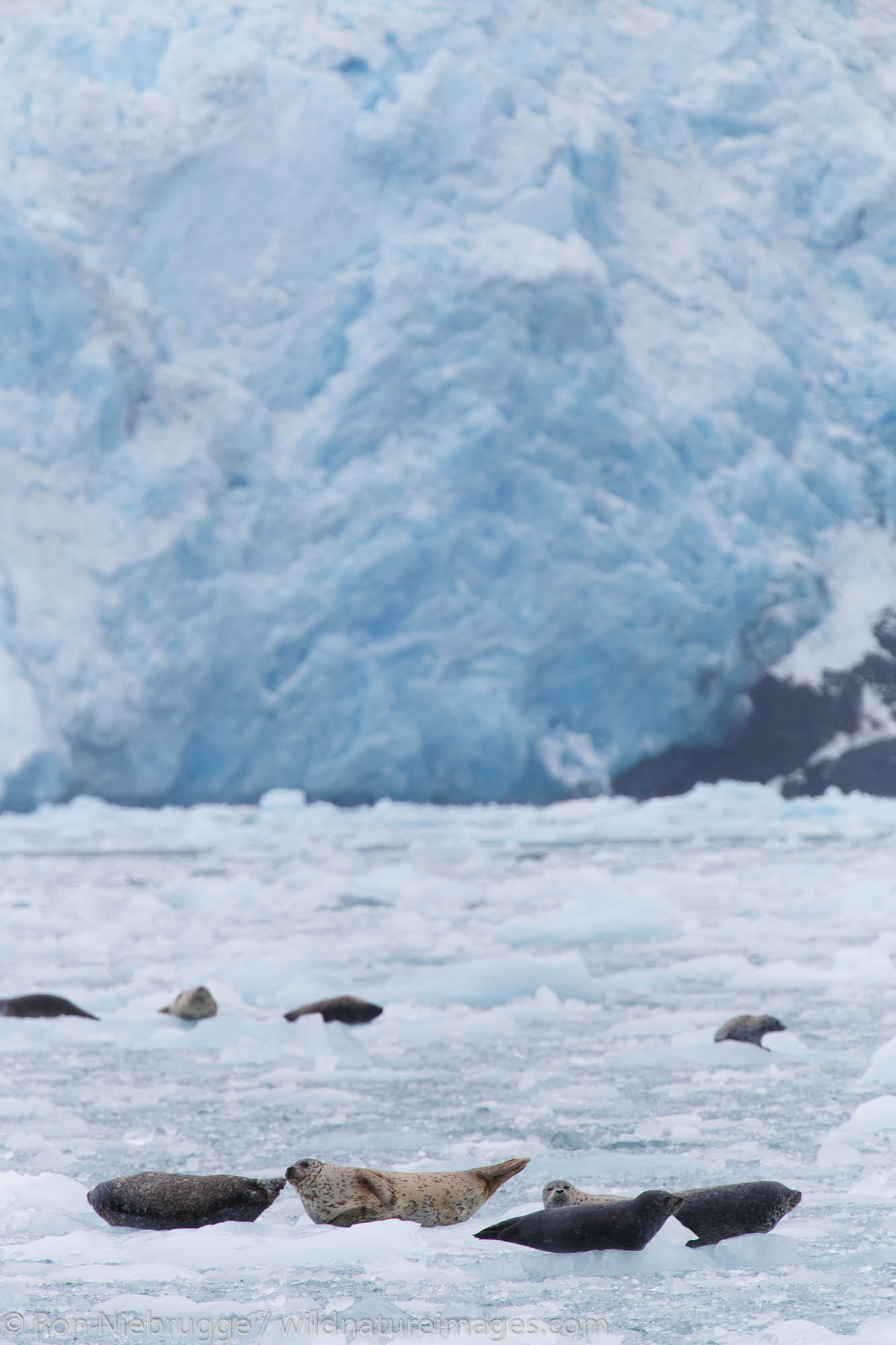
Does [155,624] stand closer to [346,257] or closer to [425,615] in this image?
[425,615]

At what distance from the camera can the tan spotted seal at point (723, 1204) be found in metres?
2.13

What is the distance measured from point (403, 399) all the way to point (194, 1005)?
1313cm

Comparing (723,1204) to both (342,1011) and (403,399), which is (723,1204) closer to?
(342,1011)

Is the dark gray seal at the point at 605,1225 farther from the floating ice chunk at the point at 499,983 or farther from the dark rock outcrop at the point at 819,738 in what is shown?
the dark rock outcrop at the point at 819,738

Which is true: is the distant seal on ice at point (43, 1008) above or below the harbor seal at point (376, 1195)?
below

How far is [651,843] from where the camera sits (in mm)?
12508

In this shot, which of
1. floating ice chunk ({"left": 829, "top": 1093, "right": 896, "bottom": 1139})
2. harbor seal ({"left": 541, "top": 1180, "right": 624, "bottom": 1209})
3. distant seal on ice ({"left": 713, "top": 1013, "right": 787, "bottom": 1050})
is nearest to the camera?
harbor seal ({"left": 541, "top": 1180, "right": 624, "bottom": 1209})

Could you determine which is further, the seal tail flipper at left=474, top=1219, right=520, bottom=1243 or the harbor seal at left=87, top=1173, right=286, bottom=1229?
the harbor seal at left=87, top=1173, right=286, bottom=1229

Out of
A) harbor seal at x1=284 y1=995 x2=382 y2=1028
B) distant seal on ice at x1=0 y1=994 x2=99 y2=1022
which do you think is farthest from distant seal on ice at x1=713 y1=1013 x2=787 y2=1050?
distant seal on ice at x1=0 y1=994 x2=99 y2=1022

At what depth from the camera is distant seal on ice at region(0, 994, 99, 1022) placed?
439 centimetres

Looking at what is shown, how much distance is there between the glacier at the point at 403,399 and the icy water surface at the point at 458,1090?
7721mm

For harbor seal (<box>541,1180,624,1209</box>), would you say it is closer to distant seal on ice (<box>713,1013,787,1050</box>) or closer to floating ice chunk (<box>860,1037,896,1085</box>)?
floating ice chunk (<box>860,1037,896,1085</box>)

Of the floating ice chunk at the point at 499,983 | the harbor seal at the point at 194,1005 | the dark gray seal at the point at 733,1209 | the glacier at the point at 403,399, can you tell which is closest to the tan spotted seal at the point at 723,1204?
the dark gray seal at the point at 733,1209

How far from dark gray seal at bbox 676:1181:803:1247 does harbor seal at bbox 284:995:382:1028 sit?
220cm
